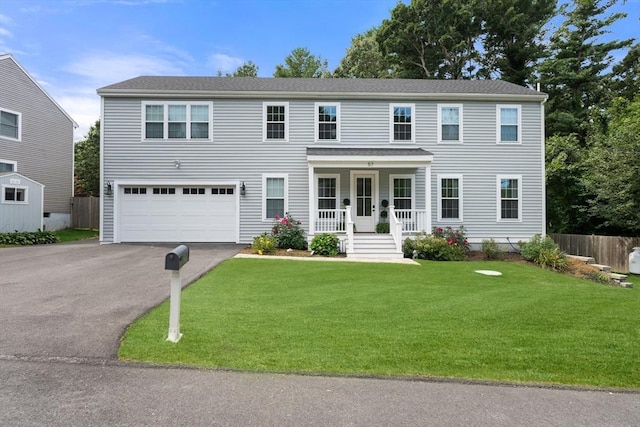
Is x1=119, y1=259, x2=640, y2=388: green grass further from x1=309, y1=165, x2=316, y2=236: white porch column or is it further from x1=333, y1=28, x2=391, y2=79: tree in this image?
x1=333, y1=28, x2=391, y2=79: tree

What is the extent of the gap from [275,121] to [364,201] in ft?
15.1

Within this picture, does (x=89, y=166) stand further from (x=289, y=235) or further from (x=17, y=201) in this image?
(x=289, y=235)

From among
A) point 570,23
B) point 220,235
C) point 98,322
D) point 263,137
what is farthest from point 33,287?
point 570,23

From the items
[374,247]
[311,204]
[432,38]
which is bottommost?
[374,247]

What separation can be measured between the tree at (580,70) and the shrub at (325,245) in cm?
1788

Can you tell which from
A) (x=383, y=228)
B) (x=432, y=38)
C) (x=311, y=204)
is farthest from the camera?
(x=432, y=38)

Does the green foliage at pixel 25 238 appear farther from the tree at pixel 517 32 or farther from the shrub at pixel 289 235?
the tree at pixel 517 32

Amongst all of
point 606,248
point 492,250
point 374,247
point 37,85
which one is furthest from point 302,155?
point 37,85

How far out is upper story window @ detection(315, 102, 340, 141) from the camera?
14266mm

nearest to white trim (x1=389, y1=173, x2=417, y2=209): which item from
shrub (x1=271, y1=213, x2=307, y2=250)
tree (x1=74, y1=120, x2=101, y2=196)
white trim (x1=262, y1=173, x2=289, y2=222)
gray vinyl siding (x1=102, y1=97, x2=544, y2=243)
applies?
→ gray vinyl siding (x1=102, y1=97, x2=544, y2=243)

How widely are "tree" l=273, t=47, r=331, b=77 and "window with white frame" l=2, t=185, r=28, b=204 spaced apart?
75.3 ft

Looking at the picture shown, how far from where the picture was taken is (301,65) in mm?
33594

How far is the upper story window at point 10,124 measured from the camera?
17.4 m

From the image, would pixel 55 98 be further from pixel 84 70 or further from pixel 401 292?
pixel 401 292
